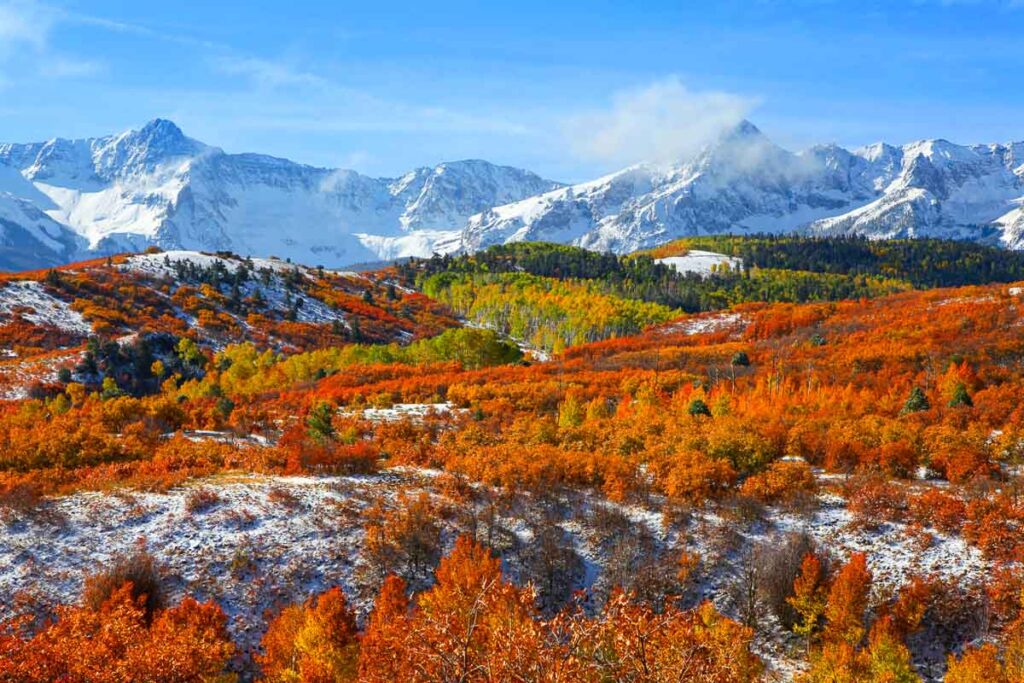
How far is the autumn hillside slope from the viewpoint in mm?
17547

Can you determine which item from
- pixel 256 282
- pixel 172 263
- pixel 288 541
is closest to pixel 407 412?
pixel 288 541

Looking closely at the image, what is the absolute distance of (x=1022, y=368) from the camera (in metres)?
57.1

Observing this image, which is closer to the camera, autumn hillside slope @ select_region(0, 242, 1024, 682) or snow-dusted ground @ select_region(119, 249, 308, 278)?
autumn hillside slope @ select_region(0, 242, 1024, 682)

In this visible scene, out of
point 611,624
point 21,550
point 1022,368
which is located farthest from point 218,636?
point 1022,368

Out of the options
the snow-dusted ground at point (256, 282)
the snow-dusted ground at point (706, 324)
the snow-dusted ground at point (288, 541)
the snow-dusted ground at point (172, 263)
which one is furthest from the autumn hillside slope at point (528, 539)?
the snow-dusted ground at point (172, 263)

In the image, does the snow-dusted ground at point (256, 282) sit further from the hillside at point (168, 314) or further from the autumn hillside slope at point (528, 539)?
the autumn hillside slope at point (528, 539)

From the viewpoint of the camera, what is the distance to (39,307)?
114 metres

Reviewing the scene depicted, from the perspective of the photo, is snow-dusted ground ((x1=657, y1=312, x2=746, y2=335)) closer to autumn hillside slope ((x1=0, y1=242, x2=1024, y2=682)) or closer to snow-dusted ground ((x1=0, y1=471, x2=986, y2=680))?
autumn hillside slope ((x1=0, y1=242, x2=1024, y2=682))

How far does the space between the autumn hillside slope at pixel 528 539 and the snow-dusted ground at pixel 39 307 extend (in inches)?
2573

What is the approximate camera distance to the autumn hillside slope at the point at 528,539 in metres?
17.5

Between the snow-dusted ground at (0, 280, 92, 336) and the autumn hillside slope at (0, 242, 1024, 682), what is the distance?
65.4 meters

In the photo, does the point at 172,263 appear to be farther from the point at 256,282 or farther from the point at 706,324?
the point at 706,324

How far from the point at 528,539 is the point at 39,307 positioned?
11839 centimetres

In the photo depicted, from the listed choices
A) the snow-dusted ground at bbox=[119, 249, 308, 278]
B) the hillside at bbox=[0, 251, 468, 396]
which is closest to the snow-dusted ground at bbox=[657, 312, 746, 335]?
the hillside at bbox=[0, 251, 468, 396]
